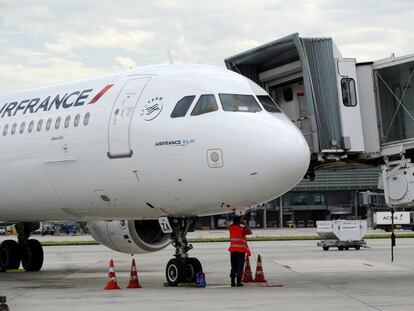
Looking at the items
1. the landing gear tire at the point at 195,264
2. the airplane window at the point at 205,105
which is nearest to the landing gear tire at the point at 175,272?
the landing gear tire at the point at 195,264

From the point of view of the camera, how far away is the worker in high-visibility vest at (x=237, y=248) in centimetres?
1723

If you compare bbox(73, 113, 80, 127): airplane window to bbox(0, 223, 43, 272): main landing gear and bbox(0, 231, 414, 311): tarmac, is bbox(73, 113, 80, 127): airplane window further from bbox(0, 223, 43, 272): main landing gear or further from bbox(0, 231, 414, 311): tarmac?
bbox(0, 223, 43, 272): main landing gear

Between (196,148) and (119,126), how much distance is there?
191 cm

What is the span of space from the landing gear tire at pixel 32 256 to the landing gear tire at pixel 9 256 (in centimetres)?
29

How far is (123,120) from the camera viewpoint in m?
17.0

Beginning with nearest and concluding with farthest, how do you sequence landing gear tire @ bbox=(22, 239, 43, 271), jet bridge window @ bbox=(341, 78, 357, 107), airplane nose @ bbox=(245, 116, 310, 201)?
1. airplane nose @ bbox=(245, 116, 310, 201)
2. jet bridge window @ bbox=(341, 78, 357, 107)
3. landing gear tire @ bbox=(22, 239, 43, 271)

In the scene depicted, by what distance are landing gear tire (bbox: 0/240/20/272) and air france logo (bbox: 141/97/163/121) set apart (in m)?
9.22

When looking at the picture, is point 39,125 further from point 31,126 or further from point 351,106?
point 351,106

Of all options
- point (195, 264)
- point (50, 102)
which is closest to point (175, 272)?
point (195, 264)

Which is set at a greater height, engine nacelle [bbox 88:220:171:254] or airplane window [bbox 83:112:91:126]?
airplane window [bbox 83:112:91:126]

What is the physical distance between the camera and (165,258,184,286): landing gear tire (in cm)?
1716

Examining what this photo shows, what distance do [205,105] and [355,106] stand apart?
331 centimetres

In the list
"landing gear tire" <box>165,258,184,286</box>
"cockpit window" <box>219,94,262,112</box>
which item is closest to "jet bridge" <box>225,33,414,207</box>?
"cockpit window" <box>219,94,262,112</box>

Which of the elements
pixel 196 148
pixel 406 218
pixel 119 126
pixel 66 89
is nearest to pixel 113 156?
pixel 119 126
